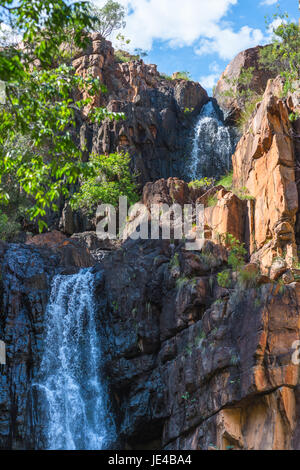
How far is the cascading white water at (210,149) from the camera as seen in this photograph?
3188 cm

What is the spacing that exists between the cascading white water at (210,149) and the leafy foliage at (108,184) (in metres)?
4.64

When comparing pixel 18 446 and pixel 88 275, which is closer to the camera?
Answer: pixel 18 446

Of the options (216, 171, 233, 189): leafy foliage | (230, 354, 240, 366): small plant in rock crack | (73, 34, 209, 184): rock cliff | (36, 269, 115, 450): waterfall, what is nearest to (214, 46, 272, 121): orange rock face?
(73, 34, 209, 184): rock cliff

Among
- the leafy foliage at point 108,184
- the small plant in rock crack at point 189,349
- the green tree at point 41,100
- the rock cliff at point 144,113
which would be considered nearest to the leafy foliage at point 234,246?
the small plant in rock crack at point 189,349

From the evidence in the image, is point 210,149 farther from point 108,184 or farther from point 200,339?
point 200,339

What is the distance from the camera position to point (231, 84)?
35.9 meters

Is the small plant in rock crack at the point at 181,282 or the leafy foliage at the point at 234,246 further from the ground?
the leafy foliage at the point at 234,246

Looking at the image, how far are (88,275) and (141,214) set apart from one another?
402 centimetres

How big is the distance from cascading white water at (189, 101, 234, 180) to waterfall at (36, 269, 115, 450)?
14982 millimetres

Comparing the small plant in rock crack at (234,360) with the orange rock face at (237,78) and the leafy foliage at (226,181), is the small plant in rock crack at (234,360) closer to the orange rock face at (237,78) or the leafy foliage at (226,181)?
the leafy foliage at (226,181)

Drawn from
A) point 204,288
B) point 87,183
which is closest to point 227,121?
point 87,183

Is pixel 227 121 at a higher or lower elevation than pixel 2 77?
higher

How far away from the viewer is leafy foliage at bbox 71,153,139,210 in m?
28.2
